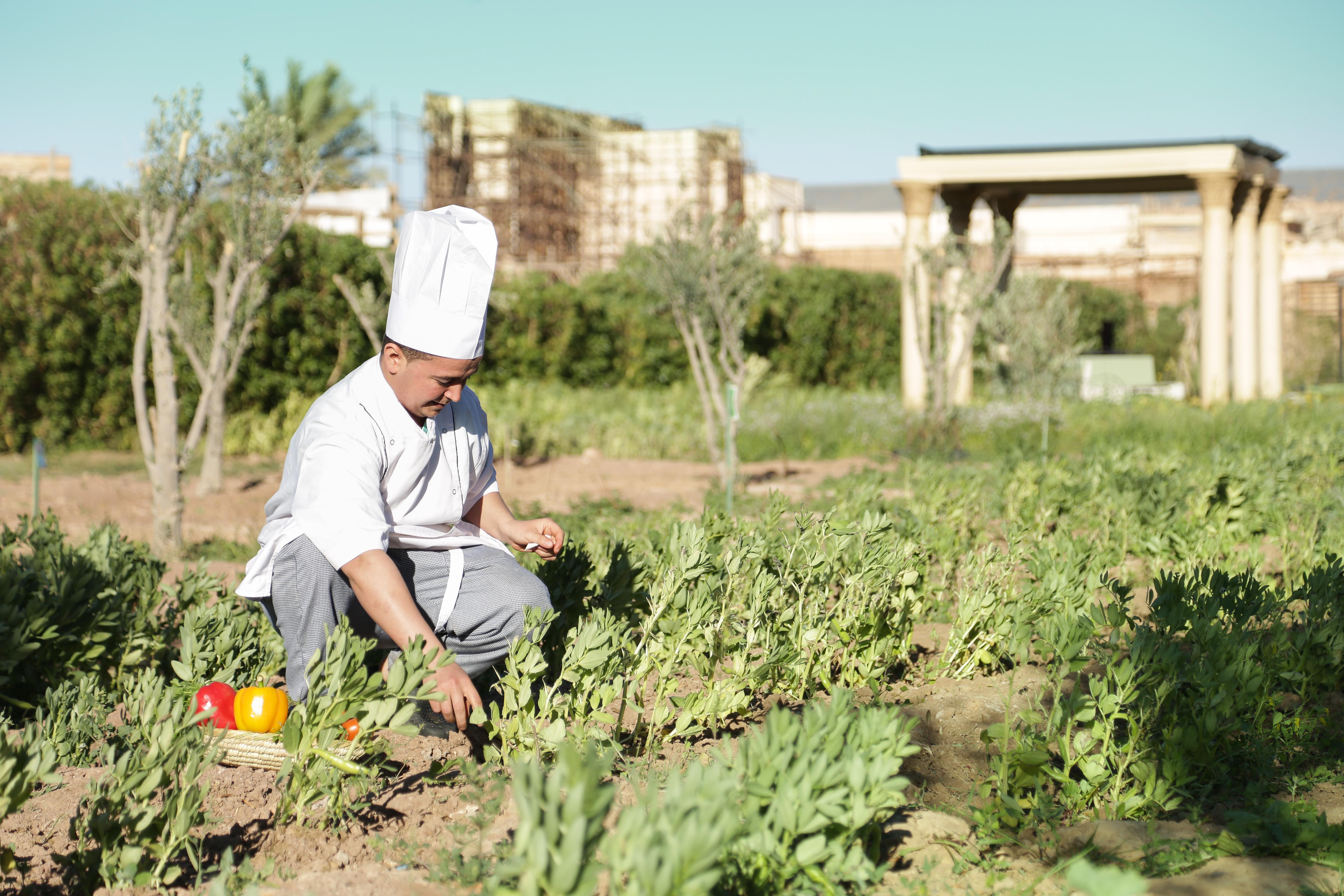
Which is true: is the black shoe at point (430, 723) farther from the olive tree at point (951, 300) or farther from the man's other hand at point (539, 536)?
the olive tree at point (951, 300)

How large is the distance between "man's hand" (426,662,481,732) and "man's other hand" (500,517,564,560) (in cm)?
74

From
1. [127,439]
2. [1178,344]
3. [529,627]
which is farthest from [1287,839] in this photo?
[1178,344]

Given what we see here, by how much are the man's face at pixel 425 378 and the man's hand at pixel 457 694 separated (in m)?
Result: 0.77

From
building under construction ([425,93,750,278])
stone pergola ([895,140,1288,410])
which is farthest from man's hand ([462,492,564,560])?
building under construction ([425,93,750,278])

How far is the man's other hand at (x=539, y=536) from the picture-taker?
3207 millimetres

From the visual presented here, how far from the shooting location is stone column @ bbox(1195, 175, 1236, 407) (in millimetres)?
14547

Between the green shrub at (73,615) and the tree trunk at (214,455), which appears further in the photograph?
the tree trunk at (214,455)

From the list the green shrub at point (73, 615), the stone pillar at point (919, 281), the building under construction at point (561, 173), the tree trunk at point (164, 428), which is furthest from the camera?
the building under construction at point (561, 173)

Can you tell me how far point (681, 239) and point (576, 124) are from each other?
24.4m

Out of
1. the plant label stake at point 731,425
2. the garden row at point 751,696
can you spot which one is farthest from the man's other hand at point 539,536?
the plant label stake at point 731,425

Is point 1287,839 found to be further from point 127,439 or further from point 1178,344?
point 1178,344

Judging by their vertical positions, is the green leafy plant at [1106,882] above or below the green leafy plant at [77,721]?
above

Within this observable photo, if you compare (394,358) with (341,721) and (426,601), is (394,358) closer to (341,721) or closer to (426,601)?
(426,601)

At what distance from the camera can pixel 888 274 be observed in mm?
23688
